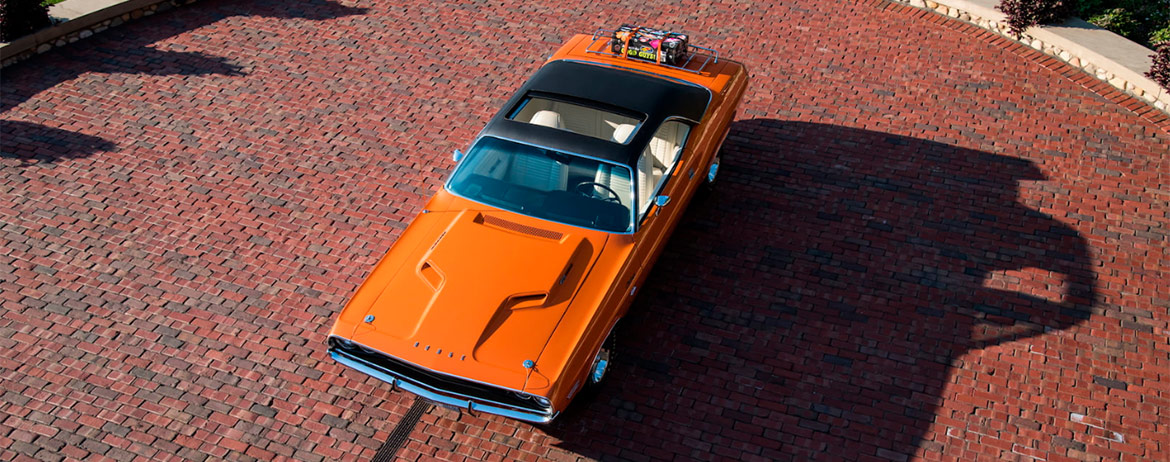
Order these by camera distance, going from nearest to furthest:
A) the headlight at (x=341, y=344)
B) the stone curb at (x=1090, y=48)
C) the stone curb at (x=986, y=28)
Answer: the headlight at (x=341, y=344)
the stone curb at (x=1090, y=48)
the stone curb at (x=986, y=28)

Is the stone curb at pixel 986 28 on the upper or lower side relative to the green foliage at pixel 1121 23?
upper

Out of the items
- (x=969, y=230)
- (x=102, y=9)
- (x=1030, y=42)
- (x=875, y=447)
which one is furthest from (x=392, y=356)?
(x=1030, y=42)

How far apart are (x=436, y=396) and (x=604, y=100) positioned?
3251mm

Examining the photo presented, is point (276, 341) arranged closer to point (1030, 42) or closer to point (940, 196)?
point (940, 196)

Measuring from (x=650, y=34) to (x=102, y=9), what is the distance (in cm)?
797

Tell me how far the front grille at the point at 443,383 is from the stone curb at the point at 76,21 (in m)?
8.05

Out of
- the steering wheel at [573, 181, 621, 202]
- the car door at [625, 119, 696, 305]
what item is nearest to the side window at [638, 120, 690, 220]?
the car door at [625, 119, 696, 305]

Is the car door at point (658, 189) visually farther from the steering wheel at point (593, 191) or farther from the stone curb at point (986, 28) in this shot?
the stone curb at point (986, 28)

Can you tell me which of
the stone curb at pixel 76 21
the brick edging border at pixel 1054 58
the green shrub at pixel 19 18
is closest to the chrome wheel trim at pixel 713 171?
the brick edging border at pixel 1054 58

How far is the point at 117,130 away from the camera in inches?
435

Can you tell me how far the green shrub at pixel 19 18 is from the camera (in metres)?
12.0

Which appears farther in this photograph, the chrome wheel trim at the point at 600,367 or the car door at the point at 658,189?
the car door at the point at 658,189

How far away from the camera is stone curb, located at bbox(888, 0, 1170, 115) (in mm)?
11758

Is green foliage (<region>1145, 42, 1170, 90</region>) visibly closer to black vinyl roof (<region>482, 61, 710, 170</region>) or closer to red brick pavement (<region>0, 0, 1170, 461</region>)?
red brick pavement (<region>0, 0, 1170, 461</region>)
